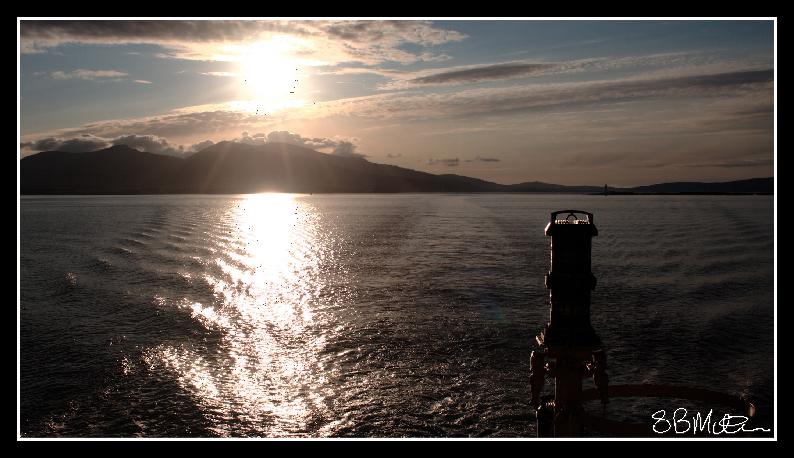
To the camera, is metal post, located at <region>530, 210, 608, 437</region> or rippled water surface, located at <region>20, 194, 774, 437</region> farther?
rippled water surface, located at <region>20, 194, 774, 437</region>

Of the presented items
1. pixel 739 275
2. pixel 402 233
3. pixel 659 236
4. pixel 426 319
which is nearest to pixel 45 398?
pixel 426 319

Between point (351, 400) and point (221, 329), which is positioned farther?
point (221, 329)

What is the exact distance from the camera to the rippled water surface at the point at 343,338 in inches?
831

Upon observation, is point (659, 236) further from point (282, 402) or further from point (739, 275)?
point (282, 402)

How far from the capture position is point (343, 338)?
97.9 ft

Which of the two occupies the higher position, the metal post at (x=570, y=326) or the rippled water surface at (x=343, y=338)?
the metal post at (x=570, y=326)

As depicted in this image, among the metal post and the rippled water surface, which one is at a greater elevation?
the metal post

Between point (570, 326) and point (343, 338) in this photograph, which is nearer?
point (570, 326)

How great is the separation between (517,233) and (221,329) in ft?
206

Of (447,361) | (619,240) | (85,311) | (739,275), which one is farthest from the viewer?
(619,240)

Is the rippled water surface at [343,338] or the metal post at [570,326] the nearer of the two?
the metal post at [570,326]

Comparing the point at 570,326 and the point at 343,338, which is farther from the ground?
the point at 570,326

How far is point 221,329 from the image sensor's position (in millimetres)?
32188

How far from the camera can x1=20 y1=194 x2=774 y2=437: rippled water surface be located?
69.3ft
